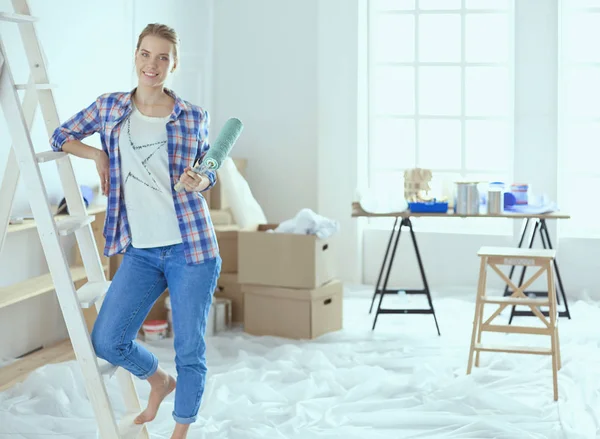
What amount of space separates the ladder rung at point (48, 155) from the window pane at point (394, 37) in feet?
14.0

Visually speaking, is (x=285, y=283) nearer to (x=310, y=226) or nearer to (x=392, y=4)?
(x=310, y=226)

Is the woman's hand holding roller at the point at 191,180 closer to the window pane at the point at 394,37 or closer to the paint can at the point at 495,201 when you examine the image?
the paint can at the point at 495,201

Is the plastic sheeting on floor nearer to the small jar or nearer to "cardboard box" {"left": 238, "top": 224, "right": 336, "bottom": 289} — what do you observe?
"cardboard box" {"left": 238, "top": 224, "right": 336, "bottom": 289}

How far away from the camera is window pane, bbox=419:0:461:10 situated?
682 centimetres

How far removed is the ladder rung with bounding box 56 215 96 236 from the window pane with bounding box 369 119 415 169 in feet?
13.4

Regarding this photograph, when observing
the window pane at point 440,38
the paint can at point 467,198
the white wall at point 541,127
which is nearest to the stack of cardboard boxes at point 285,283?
the paint can at point 467,198

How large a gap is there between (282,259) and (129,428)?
7.46 feet

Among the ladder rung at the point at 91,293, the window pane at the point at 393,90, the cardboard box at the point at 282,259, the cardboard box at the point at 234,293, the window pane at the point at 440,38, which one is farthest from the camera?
the window pane at the point at 393,90

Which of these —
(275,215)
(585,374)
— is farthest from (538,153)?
(585,374)

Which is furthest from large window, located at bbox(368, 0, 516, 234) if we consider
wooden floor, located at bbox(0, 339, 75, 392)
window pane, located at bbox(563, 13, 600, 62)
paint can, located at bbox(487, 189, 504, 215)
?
wooden floor, located at bbox(0, 339, 75, 392)

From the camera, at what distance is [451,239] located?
6.73 meters

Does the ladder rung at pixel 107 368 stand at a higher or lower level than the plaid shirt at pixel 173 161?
lower

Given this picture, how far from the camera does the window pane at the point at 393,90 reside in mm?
6941

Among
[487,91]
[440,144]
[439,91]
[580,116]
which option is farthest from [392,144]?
[580,116]
